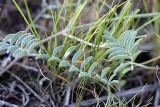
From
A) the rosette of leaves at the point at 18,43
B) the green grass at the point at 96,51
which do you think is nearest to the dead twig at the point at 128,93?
the green grass at the point at 96,51

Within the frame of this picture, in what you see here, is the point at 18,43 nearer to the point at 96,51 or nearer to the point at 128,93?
the point at 96,51

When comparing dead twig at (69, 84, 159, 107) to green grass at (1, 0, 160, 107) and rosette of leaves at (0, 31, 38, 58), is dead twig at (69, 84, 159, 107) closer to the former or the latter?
green grass at (1, 0, 160, 107)

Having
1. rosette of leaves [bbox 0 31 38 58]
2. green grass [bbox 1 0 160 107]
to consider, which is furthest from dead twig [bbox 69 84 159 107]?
rosette of leaves [bbox 0 31 38 58]

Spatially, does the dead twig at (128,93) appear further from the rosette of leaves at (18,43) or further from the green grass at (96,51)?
the rosette of leaves at (18,43)

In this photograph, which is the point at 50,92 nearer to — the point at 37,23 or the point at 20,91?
the point at 20,91

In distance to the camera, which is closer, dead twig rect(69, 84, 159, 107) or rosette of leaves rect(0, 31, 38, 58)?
rosette of leaves rect(0, 31, 38, 58)

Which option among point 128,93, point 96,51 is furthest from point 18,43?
point 128,93

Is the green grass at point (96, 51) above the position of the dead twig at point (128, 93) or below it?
above

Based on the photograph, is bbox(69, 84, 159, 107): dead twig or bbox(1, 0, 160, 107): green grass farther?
bbox(69, 84, 159, 107): dead twig

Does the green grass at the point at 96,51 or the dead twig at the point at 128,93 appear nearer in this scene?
the green grass at the point at 96,51

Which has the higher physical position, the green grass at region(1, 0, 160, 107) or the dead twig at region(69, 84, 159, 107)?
the green grass at region(1, 0, 160, 107)

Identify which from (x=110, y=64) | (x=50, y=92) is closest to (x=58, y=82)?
(x=50, y=92)

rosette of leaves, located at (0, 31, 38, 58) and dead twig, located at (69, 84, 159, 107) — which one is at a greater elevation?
rosette of leaves, located at (0, 31, 38, 58)
